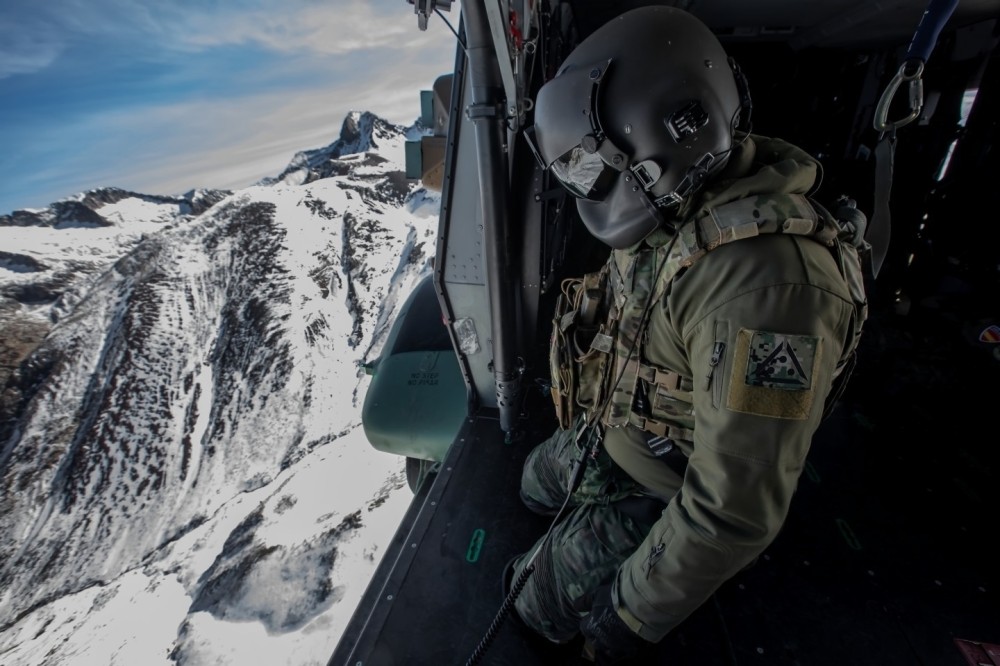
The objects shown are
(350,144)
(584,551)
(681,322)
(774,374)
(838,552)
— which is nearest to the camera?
(774,374)

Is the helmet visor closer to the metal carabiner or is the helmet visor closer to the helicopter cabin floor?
the metal carabiner

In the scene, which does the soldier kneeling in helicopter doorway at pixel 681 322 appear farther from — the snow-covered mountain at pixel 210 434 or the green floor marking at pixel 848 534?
the snow-covered mountain at pixel 210 434

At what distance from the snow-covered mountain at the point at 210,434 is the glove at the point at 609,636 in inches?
207

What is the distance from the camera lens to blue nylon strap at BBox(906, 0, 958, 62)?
3.76 feet

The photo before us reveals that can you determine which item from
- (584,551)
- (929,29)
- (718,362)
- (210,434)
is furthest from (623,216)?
(210,434)

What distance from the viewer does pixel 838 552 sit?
212 cm

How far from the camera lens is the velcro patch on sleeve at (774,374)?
3.02 feet

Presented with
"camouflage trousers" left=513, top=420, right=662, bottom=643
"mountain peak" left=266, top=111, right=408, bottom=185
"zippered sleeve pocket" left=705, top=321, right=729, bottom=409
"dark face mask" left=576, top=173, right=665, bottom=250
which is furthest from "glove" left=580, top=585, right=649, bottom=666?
"mountain peak" left=266, top=111, right=408, bottom=185

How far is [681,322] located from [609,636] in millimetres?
967

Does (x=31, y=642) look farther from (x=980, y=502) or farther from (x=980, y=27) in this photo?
(x=980, y=27)

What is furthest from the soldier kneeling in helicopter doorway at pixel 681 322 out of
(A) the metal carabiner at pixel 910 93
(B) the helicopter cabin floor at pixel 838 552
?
(B) the helicopter cabin floor at pixel 838 552

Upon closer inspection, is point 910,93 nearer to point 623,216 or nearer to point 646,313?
point 623,216

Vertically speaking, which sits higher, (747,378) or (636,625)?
(747,378)

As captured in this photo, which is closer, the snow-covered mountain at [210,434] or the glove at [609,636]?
the glove at [609,636]
